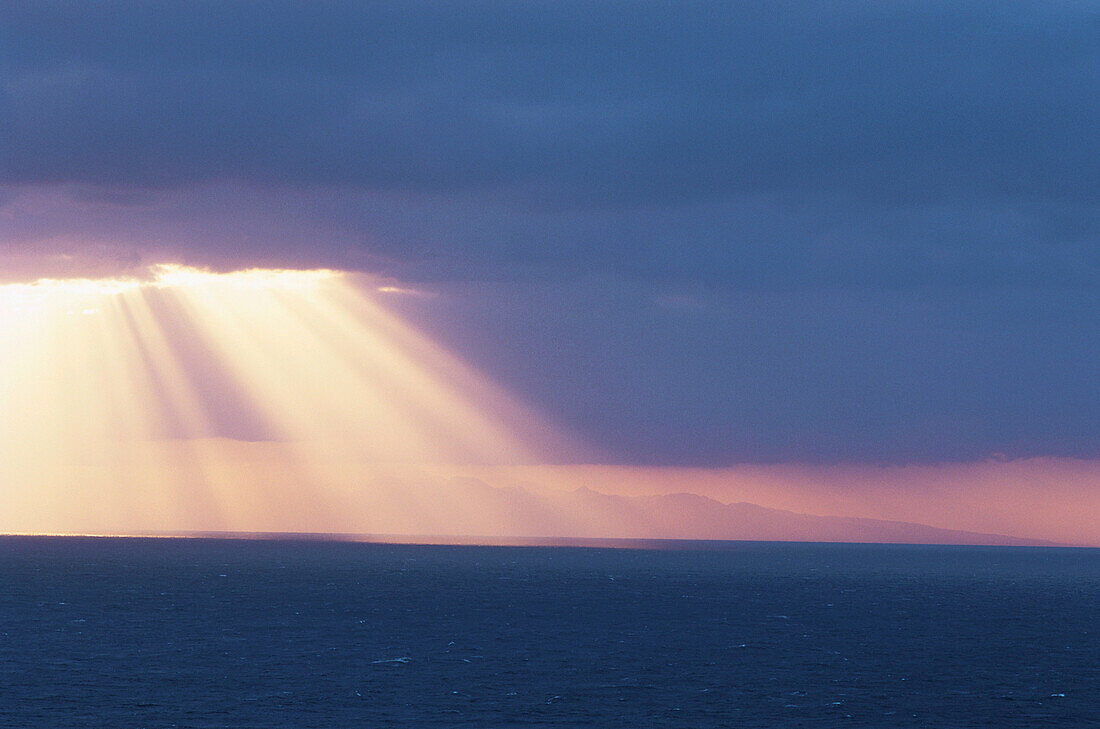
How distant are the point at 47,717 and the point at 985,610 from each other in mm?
140270

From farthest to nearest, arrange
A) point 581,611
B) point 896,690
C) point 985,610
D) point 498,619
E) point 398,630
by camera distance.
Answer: point 985,610, point 581,611, point 498,619, point 398,630, point 896,690

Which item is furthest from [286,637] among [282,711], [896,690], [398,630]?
[896,690]

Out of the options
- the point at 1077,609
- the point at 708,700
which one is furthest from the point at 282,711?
the point at 1077,609

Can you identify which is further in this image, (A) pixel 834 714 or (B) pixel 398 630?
(B) pixel 398 630

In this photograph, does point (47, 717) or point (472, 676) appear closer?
point (47, 717)

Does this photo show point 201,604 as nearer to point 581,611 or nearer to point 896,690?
point 581,611

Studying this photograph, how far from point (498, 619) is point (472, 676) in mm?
51377

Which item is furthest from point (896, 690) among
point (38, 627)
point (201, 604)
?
point (201, 604)

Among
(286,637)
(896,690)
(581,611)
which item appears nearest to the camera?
(896,690)

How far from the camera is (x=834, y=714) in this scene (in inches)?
3317

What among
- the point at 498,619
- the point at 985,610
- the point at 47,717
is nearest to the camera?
the point at 47,717

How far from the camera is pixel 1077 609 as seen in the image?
19350 centimetres

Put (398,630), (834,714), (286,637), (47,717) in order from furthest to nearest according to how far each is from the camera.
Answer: (398,630)
(286,637)
(834,714)
(47,717)

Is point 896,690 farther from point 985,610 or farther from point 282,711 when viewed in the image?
point 985,610
